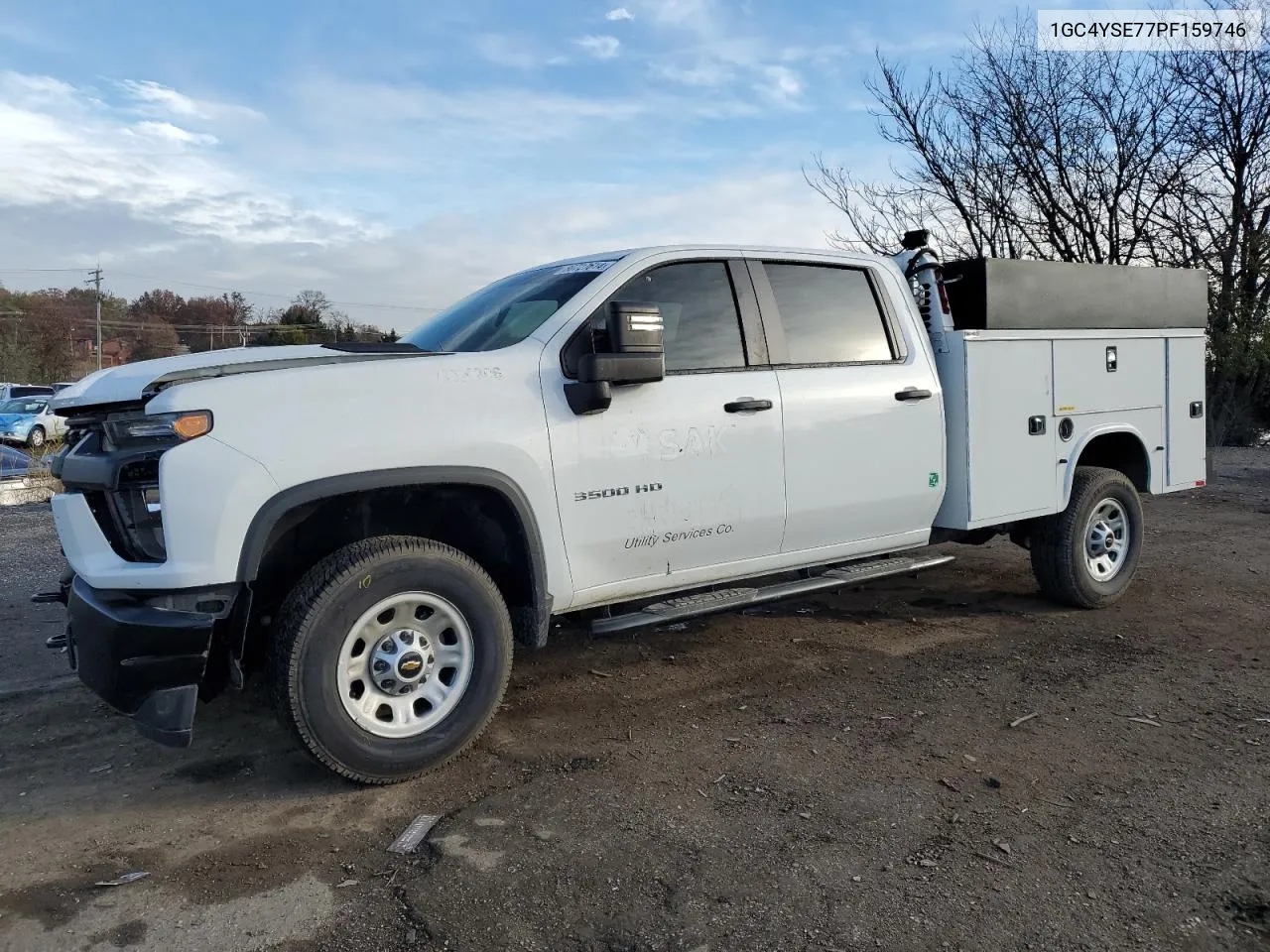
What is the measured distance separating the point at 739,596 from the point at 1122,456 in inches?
136

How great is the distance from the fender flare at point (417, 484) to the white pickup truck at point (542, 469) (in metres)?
0.01

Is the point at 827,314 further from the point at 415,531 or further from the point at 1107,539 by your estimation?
the point at 1107,539

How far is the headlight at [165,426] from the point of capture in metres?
3.23

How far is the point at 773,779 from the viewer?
3.66 metres

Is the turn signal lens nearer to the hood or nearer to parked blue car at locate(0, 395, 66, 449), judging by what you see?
the hood

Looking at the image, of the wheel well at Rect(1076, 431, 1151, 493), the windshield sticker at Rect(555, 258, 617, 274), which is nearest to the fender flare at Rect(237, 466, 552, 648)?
the windshield sticker at Rect(555, 258, 617, 274)

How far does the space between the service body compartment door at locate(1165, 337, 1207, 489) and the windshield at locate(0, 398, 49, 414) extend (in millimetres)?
27166

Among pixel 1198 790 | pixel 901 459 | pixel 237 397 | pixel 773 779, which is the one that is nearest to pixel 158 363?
pixel 237 397

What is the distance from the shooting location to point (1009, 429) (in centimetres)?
552

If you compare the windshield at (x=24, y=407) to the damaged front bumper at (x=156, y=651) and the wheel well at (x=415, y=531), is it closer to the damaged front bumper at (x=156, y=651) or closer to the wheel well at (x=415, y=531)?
the wheel well at (x=415, y=531)

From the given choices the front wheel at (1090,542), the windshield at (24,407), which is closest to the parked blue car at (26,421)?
the windshield at (24,407)

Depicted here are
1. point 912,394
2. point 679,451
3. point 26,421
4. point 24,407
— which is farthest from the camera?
point 24,407

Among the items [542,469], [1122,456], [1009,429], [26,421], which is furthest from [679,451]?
[26,421]

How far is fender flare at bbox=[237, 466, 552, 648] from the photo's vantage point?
3.32 m
